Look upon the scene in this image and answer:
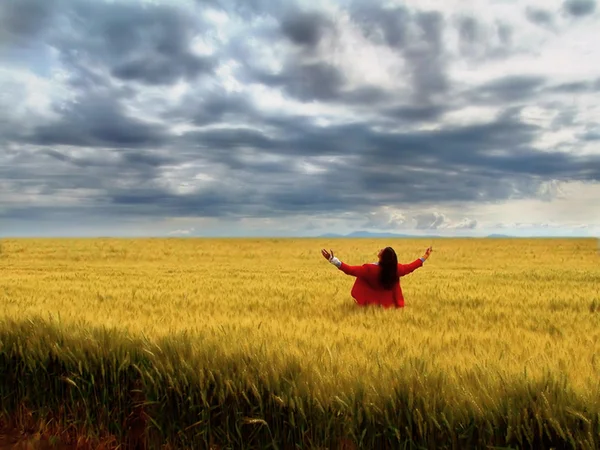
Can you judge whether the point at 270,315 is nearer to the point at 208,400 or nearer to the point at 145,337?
the point at 145,337

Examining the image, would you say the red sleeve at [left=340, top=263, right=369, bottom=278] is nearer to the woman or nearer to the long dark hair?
the woman

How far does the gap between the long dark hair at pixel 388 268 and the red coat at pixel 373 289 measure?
105 millimetres

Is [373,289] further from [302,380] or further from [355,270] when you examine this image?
[302,380]

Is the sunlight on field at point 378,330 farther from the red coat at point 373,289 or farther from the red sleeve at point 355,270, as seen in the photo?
the red sleeve at point 355,270

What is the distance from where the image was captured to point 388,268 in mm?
7496

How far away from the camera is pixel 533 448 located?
288 cm

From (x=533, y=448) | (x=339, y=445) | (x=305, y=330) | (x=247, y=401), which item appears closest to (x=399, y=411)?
(x=339, y=445)

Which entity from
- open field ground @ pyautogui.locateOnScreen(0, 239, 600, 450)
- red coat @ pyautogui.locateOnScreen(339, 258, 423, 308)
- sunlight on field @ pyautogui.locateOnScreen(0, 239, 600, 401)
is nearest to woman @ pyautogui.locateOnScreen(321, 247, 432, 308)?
red coat @ pyautogui.locateOnScreen(339, 258, 423, 308)

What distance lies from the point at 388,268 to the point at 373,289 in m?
0.50

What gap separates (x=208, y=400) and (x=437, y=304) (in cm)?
537

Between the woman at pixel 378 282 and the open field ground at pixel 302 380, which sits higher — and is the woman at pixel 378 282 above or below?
above

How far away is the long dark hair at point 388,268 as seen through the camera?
7.38 meters

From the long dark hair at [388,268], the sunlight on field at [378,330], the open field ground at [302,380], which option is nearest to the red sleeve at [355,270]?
the long dark hair at [388,268]

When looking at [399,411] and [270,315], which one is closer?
[399,411]
